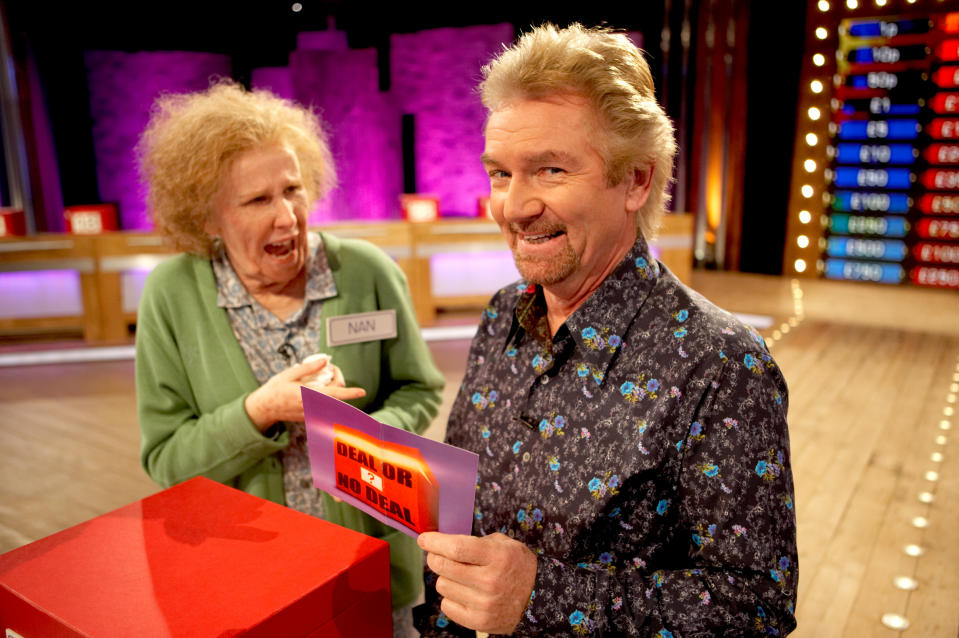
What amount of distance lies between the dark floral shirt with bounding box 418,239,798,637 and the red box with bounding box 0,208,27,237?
6326 mm

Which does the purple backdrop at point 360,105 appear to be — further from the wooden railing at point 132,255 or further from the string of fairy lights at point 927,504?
the string of fairy lights at point 927,504

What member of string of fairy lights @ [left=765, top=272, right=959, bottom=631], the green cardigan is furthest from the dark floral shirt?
string of fairy lights @ [left=765, top=272, right=959, bottom=631]

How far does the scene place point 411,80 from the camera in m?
7.67

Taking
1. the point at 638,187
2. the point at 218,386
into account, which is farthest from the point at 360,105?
the point at 638,187

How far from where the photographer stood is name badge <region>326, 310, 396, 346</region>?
158 cm

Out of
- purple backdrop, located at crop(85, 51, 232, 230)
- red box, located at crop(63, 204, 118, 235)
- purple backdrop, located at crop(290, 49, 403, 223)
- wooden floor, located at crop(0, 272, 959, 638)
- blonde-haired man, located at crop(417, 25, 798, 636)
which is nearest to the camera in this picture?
blonde-haired man, located at crop(417, 25, 798, 636)

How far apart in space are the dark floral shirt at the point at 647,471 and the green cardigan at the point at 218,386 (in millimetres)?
517

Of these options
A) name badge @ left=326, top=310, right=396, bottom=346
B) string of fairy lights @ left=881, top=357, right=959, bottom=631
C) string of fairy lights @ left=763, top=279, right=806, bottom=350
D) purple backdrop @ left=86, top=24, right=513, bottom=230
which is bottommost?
string of fairy lights @ left=881, top=357, right=959, bottom=631

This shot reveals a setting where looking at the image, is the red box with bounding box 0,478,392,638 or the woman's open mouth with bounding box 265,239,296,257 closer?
the red box with bounding box 0,478,392,638

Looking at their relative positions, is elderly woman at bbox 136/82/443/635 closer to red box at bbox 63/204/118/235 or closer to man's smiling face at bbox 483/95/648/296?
man's smiling face at bbox 483/95/648/296

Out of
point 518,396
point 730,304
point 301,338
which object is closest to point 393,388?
point 301,338

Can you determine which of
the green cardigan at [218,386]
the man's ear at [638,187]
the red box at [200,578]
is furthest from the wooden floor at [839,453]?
the red box at [200,578]

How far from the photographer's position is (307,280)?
5.44 ft

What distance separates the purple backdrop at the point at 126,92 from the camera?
23.7ft
